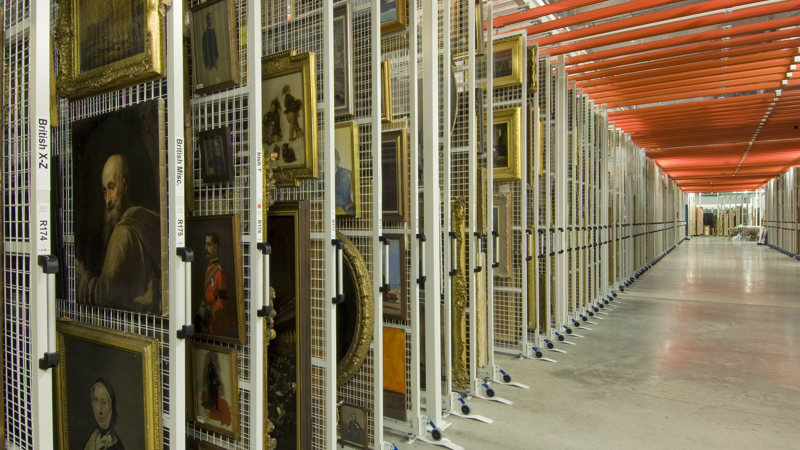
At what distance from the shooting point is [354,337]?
2893 mm

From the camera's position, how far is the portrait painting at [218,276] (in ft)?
6.54

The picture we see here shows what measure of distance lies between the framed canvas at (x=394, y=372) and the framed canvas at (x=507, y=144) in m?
2.12

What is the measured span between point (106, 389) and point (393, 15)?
2.42 m

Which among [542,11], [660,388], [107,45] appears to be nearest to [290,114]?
[107,45]

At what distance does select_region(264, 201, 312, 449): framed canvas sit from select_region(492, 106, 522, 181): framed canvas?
2790 mm

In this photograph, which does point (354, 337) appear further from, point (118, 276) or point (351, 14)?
point (351, 14)

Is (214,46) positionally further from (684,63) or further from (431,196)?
(684,63)

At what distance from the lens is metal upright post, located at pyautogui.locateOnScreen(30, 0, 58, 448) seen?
152 cm

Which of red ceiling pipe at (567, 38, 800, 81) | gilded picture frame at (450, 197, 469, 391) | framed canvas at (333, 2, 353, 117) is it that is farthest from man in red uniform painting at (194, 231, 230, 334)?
red ceiling pipe at (567, 38, 800, 81)

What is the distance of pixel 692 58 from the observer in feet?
22.4

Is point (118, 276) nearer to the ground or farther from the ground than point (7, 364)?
farther from the ground

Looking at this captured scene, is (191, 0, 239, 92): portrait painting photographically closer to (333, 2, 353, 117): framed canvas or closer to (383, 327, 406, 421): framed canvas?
(333, 2, 353, 117): framed canvas

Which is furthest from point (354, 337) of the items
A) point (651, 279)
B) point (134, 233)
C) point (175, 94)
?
point (651, 279)

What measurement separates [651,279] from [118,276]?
11.6 m
